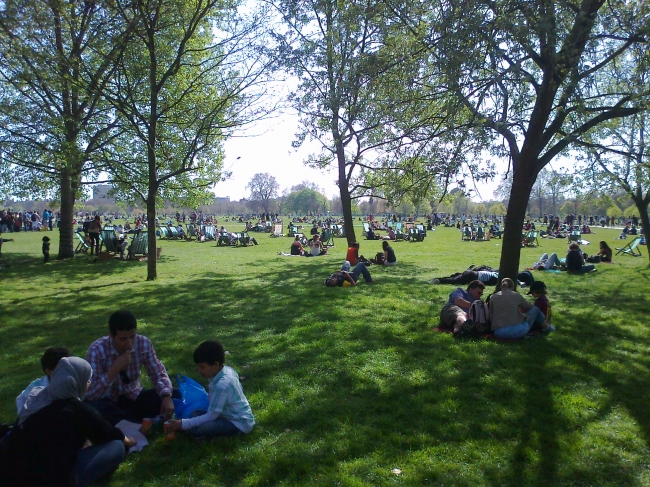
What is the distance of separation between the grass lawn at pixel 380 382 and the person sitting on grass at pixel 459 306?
0.33 metres

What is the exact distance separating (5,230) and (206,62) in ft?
109

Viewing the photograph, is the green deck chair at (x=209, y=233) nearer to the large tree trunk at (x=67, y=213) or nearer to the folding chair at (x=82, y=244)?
the folding chair at (x=82, y=244)

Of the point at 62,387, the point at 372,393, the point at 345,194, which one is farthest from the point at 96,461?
the point at 345,194

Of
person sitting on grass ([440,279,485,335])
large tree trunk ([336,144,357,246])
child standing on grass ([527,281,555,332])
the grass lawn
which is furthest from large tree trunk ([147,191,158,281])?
child standing on grass ([527,281,555,332])

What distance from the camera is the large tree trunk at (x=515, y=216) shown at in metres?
9.28

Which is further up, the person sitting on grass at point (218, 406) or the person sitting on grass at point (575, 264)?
the person sitting on grass at point (575, 264)

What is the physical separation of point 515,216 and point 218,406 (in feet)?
24.5

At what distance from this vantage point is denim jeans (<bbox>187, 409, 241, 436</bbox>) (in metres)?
4.03

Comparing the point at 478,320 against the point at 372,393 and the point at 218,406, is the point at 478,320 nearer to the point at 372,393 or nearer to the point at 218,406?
the point at 372,393

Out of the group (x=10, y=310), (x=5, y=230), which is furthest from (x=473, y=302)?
(x=5, y=230)

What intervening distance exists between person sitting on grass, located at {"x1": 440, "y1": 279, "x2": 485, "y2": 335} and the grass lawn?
13.0 inches

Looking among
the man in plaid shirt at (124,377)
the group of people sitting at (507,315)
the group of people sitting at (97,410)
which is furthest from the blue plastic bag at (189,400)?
the group of people sitting at (507,315)

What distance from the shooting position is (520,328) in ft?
22.9

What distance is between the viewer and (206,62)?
14.3 m
